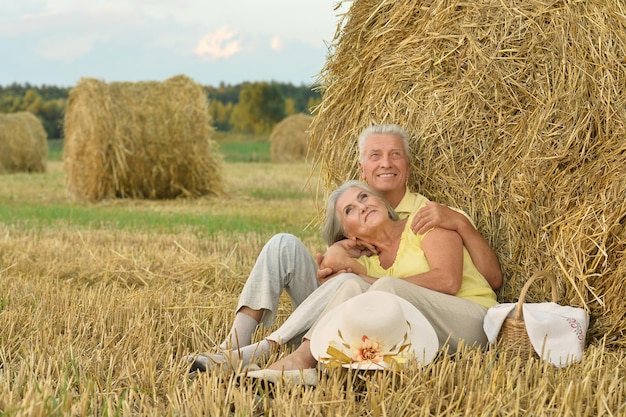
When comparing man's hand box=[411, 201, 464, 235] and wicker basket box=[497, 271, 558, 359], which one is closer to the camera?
wicker basket box=[497, 271, 558, 359]

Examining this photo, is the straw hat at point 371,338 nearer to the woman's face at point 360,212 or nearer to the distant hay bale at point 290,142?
the woman's face at point 360,212

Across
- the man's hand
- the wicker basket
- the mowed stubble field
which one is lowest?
the mowed stubble field

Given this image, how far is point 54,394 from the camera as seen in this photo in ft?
10.5

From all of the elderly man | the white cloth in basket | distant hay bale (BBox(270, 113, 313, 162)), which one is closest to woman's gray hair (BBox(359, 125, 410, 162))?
the elderly man

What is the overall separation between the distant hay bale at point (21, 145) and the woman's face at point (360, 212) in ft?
53.9

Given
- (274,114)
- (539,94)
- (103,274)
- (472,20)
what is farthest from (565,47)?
(274,114)

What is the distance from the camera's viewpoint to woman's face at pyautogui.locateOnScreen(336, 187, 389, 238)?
4.39 metres

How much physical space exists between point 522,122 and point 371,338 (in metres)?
1.64

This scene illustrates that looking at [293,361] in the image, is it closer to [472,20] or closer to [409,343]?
[409,343]

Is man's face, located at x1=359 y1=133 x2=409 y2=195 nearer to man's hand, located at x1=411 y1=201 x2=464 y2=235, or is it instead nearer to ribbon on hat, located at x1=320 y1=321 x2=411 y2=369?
man's hand, located at x1=411 y1=201 x2=464 y2=235

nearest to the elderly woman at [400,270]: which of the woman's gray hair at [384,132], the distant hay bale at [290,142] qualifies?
the woman's gray hair at [384,132]

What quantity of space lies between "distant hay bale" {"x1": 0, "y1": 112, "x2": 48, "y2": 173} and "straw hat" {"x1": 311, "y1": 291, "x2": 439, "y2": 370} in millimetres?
17293

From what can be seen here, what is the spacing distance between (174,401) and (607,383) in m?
1.69

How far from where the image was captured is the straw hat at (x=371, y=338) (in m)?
3.42
